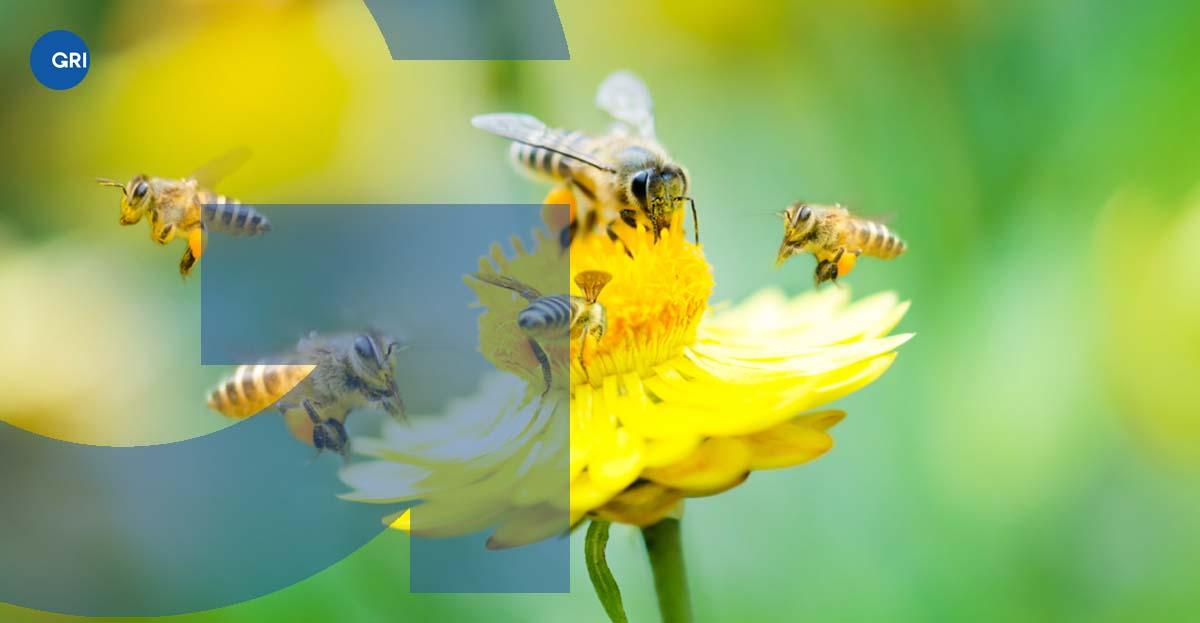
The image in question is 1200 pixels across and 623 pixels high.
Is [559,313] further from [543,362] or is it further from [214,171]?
[214,171]

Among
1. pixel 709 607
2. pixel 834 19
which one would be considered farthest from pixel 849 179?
pixel 709 607

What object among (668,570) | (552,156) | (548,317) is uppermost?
(552,156)

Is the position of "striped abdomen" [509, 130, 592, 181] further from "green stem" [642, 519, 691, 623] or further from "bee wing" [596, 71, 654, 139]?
"green stem" [642, 519, 691, 623]

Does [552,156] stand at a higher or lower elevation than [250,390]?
higher

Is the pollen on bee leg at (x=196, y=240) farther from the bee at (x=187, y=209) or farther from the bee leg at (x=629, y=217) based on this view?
the bee leg at (x=629, y=217)

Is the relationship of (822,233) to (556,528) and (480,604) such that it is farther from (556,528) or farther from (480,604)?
(480,604)

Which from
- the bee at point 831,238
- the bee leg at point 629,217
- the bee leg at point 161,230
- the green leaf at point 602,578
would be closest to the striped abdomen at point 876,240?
the bee at point 831,238

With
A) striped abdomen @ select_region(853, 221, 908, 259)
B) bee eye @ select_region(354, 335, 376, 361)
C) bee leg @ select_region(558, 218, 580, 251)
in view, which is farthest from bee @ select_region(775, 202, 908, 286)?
bee eye @ select_region(354, 335, 376, 361)

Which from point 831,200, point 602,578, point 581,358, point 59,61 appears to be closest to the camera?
point 602,578

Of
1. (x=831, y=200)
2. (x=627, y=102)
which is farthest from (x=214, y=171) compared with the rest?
(x=831, y=200)
